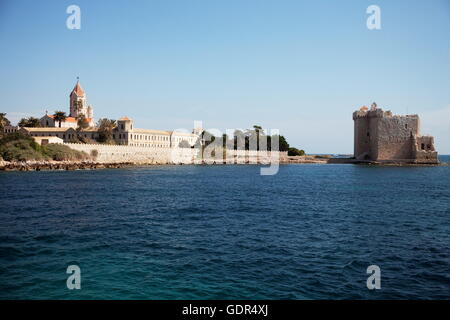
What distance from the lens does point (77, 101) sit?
252ft

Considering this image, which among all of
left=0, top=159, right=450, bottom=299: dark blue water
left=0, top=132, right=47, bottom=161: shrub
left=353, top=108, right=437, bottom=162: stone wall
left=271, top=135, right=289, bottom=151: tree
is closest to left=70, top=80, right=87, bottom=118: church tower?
left=0, top=132, right=47, bottom=161: shrub

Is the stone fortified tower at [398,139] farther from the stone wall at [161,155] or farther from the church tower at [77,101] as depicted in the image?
the church tower at [77,101]

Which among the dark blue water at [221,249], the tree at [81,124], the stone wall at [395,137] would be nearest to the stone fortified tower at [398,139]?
the stone wall at [395,137]

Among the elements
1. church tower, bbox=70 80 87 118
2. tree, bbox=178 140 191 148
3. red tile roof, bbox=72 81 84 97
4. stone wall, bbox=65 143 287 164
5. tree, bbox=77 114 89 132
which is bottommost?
stone wall, bbox=65 143 287 164

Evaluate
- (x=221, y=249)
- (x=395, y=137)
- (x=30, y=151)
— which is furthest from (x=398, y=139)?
(x=221, y=249)

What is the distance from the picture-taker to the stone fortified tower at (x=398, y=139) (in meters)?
56.2

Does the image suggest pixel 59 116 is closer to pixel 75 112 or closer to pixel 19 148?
pixel 75 112

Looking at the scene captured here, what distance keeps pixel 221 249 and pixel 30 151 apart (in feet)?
136

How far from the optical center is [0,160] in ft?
136

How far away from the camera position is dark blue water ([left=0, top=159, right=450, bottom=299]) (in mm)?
7363

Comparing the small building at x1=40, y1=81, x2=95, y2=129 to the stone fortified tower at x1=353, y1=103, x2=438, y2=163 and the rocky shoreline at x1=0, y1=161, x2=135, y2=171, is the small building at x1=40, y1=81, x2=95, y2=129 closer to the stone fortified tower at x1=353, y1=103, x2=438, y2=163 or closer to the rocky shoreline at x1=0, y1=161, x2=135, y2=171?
the rocky shoreline at x1=0, y1=161, x2=135, y2=171

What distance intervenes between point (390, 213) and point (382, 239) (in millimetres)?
5413

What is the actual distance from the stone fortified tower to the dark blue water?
41283 millimetres
